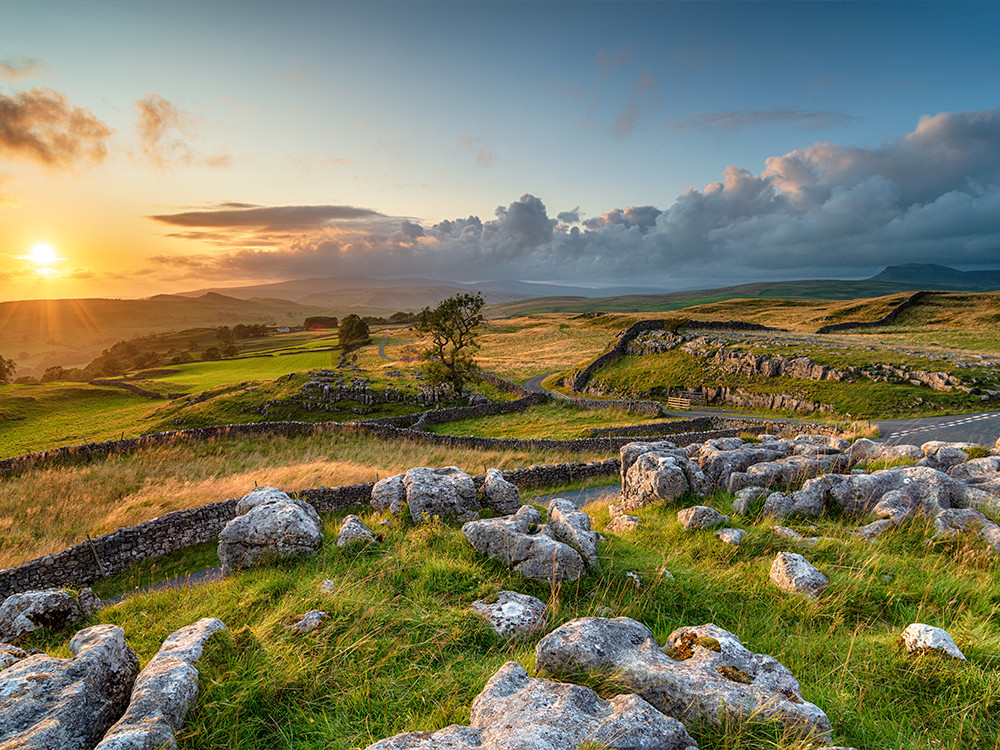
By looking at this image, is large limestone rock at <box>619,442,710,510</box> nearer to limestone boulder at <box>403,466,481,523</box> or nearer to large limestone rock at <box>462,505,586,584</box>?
large limestone rock at <box>462,505,586,584</box>

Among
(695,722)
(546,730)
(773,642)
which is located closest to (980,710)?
(773,642)

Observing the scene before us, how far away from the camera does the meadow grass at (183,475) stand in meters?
18.3

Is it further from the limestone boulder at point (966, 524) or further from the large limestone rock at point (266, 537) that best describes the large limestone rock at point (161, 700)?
the limestone boulder at point (966, 524)

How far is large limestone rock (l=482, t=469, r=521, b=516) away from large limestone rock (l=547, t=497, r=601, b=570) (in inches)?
120

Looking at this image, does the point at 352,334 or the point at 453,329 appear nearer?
the point at 453,329

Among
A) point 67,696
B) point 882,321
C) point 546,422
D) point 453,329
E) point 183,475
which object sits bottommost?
point 546,422

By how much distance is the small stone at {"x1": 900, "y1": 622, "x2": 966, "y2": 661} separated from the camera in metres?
5.21

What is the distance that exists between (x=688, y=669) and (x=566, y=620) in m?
2.10

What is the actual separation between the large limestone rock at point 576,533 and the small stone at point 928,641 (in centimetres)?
416

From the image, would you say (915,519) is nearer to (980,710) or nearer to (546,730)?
(980,710)

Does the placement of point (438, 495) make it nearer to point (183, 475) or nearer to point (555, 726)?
point (555, 726)

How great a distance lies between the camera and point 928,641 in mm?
5316

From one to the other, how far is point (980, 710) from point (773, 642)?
1885 mm

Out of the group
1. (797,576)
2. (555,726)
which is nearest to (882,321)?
(797,576)
